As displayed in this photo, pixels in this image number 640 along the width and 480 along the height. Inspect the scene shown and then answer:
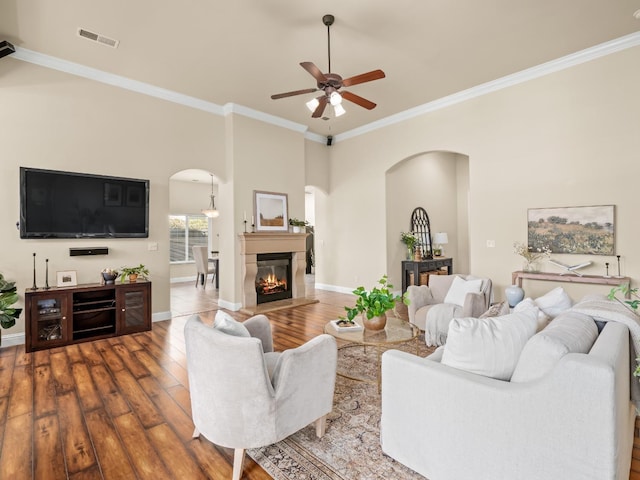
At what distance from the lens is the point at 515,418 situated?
1424 mm

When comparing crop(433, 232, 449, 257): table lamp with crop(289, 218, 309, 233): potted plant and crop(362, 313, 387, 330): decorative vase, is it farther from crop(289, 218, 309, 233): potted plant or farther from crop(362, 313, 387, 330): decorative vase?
crop(362, 313, 387, 330): decorative vase

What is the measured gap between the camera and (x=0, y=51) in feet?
12.7

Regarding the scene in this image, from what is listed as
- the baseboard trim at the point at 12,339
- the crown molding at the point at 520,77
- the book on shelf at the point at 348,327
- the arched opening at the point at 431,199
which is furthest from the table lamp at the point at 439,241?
the baseboard trim at the point at 12,339

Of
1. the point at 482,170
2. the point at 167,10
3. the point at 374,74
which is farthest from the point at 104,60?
the point at 482,170

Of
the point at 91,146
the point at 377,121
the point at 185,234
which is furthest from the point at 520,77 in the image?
the point at 185,234

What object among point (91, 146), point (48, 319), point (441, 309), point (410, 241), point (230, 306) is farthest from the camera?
point (410, 241)

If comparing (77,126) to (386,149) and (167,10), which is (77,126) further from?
(386,149)

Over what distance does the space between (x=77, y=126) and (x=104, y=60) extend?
38.9 inches

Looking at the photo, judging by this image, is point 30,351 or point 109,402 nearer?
point 109,402

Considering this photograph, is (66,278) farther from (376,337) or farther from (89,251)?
(376,337)

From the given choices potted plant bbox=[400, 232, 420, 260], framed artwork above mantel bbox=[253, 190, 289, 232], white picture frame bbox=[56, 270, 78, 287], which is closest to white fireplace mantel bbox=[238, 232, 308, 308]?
framed artwork above mantel bbox=[253, 190, 289, 232]

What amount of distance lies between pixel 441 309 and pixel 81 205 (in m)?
5.05

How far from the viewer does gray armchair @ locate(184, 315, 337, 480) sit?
1775 millimetres

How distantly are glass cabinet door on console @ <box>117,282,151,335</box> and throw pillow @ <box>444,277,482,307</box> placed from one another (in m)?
4.19
